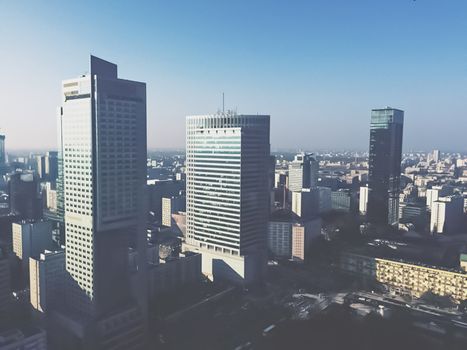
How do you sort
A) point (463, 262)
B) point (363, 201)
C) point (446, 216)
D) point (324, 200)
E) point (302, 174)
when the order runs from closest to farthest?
point (463, 262) → point (446, 216) → point (363, 201) → point (324, 200) → point (302, 174)

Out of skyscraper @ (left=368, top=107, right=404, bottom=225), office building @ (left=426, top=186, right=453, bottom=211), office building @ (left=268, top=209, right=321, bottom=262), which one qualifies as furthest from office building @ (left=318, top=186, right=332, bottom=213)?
office building @ (left=268, top=209, right=321, bottom=262)

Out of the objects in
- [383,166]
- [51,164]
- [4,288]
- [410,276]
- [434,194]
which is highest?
[383,166]

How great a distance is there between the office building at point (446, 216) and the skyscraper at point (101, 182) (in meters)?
24.6

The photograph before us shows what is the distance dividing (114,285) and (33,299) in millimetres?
3453

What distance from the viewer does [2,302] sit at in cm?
1653

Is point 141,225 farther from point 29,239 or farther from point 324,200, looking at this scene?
point 324,200

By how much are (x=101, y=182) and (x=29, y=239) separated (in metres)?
10.2

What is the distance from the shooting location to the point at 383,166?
3378 centimetres

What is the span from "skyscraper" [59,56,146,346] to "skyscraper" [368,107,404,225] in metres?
23.9

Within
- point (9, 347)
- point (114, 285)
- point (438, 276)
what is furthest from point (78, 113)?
point (438, 276)

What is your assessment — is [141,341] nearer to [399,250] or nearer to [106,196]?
[106,196]

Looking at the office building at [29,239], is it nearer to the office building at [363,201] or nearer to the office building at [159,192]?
the office building at [159,192]

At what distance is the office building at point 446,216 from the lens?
31.0 m

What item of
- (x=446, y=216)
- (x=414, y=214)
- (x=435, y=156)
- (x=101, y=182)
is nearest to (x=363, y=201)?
(x=414, y=214)
